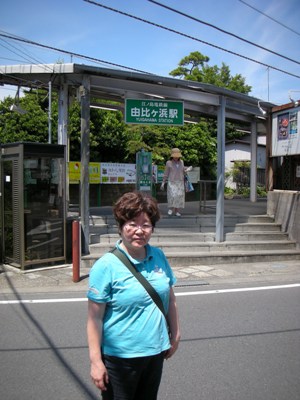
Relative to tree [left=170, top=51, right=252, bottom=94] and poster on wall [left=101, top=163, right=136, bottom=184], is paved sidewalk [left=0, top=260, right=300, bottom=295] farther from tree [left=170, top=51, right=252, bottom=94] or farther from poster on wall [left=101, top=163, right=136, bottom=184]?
tree [left=170, top=51, right=252, bottom=94]

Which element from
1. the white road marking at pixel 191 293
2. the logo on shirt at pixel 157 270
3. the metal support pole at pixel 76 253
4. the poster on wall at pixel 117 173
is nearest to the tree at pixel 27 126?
the poster on wall at pixel 117 173

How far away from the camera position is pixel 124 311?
86.7 inches

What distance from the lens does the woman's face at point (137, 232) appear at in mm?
2305

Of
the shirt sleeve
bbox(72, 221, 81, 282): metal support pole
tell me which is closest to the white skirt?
bbox(72, 221, 81, 282): metal support pole

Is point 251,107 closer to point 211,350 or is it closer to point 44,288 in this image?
point 44,288

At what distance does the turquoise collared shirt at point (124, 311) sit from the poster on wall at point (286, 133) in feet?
32.1

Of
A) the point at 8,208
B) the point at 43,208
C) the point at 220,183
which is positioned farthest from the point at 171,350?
the point at 220,183

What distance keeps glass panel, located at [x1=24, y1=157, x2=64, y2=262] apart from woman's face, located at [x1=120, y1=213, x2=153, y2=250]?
249 inches

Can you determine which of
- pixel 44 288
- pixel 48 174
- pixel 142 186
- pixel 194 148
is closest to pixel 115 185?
pixel 142 186

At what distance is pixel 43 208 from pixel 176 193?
3.57 metres

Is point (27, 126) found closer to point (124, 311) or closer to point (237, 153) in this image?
point (237, 153)

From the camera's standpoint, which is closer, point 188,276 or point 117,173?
point 188,276

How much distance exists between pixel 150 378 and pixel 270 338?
2.79 metres

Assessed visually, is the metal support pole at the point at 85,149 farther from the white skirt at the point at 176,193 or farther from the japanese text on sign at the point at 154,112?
the white skirt at the point at 176,193
